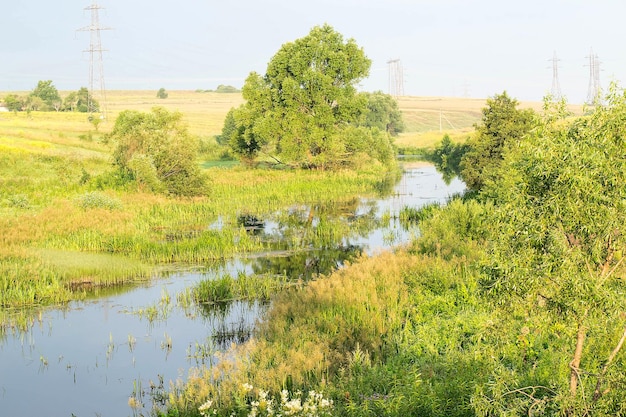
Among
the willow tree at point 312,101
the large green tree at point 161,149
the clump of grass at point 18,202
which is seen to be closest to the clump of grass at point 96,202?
the clump of grass at point 18,202

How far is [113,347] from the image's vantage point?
14508 millimetres

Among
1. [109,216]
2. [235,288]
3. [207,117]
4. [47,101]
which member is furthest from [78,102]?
[235,288]

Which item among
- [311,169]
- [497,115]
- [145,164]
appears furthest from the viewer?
[311,169]

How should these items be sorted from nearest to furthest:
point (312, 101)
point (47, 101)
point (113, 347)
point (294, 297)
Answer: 1. point (113, 347)
2. point (294, 297)
3. point (312, 101)
4. point (47, 101)

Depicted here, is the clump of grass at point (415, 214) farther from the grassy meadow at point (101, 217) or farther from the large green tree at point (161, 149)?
the large green tree at point (161, 149)

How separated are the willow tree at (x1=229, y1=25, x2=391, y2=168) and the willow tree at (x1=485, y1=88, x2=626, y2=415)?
42.4m

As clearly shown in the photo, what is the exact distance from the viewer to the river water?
1195 centimetres

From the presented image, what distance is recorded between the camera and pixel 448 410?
9531 millimetres

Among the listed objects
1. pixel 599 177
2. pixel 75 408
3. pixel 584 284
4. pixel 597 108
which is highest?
pixel 597 108

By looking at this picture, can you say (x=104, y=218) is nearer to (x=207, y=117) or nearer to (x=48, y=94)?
(x=207, y=117)

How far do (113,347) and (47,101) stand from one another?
392ft

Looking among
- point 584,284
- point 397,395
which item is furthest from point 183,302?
point 584,284

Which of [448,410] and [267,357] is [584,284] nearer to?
[448,410]

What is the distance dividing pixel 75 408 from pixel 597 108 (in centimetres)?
948
